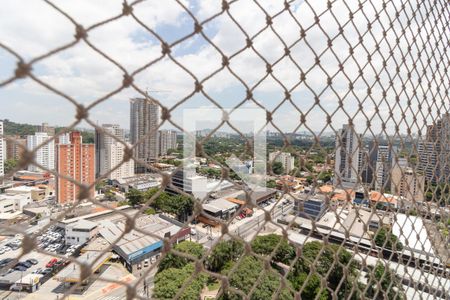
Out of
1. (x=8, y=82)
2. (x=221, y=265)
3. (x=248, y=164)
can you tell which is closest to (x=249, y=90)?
(x=8, y=82)

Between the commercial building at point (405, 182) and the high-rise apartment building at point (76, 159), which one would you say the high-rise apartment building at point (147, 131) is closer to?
the commercial building at point (405, 182)

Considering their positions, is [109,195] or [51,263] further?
[109,195]

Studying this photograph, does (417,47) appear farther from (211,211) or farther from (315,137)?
(211,211)

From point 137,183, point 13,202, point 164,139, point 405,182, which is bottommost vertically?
point 13,202

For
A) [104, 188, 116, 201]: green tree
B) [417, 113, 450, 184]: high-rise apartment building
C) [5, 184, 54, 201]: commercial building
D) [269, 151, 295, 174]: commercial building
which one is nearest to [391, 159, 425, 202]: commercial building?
[417, 113, 450, 184]: high-rise apartment building

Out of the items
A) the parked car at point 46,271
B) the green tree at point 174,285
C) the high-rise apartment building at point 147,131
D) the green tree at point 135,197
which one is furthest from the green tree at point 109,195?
the high-rise apartment building at point 147,131

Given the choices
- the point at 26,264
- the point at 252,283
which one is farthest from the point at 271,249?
the point at 26,264

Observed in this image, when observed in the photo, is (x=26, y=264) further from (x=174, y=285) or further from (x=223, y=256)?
(x=223, y=256)

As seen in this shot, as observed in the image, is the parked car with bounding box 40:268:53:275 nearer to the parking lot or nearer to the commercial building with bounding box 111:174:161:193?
the parking lot
